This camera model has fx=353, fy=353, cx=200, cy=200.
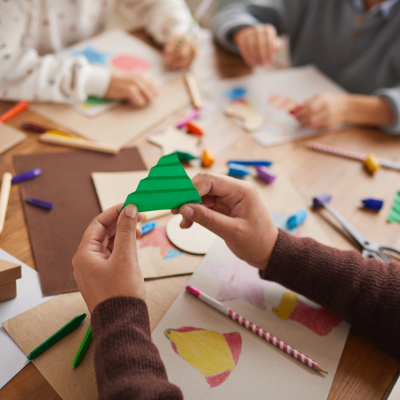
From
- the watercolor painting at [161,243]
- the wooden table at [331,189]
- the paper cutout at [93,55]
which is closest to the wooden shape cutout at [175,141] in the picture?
the wooden table at [331,189]

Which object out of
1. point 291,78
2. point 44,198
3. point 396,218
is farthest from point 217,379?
point 291,78

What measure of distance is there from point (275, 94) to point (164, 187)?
71cm

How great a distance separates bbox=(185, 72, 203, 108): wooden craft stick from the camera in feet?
3.16

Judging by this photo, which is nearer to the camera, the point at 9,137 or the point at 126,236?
the point at 126,236

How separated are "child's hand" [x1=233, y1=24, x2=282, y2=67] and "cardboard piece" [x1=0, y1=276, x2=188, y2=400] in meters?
0.86

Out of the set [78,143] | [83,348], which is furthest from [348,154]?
[83,348]

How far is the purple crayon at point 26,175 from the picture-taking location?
67cm

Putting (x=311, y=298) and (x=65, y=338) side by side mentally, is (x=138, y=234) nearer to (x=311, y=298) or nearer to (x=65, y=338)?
(x=65, y=338)

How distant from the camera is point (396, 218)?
30.5 inches

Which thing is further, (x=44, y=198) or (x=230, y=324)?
(x=44, y=198)

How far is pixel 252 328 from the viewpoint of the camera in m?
0.54

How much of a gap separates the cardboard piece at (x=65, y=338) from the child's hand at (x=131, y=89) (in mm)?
525

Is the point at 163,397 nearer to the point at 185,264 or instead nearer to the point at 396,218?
the point at 185,264

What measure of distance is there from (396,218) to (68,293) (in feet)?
2.24
